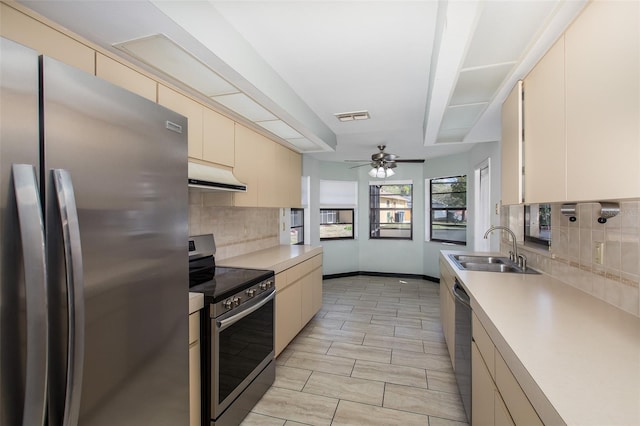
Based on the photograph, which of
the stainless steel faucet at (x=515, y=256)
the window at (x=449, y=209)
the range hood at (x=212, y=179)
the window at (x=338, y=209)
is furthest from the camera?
the window at (x=338, y=209)

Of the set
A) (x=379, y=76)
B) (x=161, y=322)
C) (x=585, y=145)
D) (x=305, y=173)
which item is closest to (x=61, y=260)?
(x=161, y=322)

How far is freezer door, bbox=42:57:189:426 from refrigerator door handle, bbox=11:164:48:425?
0.05 m

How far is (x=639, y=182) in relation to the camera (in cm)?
90

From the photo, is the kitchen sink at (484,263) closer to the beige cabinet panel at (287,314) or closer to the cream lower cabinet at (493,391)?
the cream lower cabinet at (493,391)

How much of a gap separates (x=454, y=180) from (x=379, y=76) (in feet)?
12.3

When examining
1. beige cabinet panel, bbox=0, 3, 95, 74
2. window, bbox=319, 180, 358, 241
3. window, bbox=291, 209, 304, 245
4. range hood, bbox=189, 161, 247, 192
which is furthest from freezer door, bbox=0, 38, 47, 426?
window, bbox=319, 180, 358, 241

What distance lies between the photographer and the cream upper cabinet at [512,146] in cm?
186

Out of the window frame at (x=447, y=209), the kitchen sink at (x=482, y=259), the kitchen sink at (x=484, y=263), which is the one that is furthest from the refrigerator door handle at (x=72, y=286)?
the window frame at (x=447, y=209)

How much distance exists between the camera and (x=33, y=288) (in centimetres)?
76

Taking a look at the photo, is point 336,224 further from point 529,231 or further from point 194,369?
point 194,369

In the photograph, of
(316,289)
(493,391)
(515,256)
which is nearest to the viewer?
(493,391)

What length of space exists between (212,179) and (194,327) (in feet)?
3.40

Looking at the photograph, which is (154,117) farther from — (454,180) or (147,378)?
(454,180)

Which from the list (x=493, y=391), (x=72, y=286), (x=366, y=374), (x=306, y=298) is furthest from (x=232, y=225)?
(x=493, y=391)
